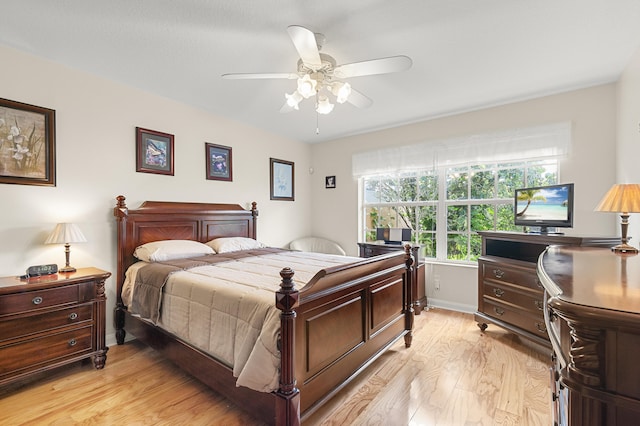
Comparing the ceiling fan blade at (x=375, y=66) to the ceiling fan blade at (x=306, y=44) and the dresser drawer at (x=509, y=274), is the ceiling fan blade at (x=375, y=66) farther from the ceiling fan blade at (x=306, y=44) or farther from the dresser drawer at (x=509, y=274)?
the dresser drawer at (x=509, y=274)

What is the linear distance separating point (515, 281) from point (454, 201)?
4.36 feet

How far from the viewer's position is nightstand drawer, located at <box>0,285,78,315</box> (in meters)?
1.91

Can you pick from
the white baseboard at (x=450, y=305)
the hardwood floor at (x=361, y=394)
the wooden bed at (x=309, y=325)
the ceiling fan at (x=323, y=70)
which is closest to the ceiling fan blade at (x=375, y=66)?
the ceiling fan at (x=323, y=70)

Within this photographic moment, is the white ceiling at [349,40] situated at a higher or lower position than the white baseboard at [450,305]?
higher

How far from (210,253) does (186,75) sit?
1.76 meters

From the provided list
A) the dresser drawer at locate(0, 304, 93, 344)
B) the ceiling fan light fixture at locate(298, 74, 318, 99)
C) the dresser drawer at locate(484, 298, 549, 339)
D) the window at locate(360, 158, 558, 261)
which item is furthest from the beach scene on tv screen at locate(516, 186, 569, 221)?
the dresser drawer at locate(0, 304, 93, 344)

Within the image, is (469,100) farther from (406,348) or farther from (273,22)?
(406,348)

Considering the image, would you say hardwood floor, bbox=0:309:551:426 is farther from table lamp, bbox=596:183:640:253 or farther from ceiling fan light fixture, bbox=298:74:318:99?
ceiling fan light fixture, bbox=298:74:318:99

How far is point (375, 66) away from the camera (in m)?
1.85

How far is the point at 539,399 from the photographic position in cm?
193

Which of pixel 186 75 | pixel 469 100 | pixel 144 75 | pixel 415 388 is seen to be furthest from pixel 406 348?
pixel 144 75

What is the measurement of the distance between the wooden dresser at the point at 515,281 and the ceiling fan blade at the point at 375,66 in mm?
1814

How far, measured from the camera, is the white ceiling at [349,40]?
5.82 ft

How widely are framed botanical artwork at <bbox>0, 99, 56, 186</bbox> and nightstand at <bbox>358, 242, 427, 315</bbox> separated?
3.22 m
